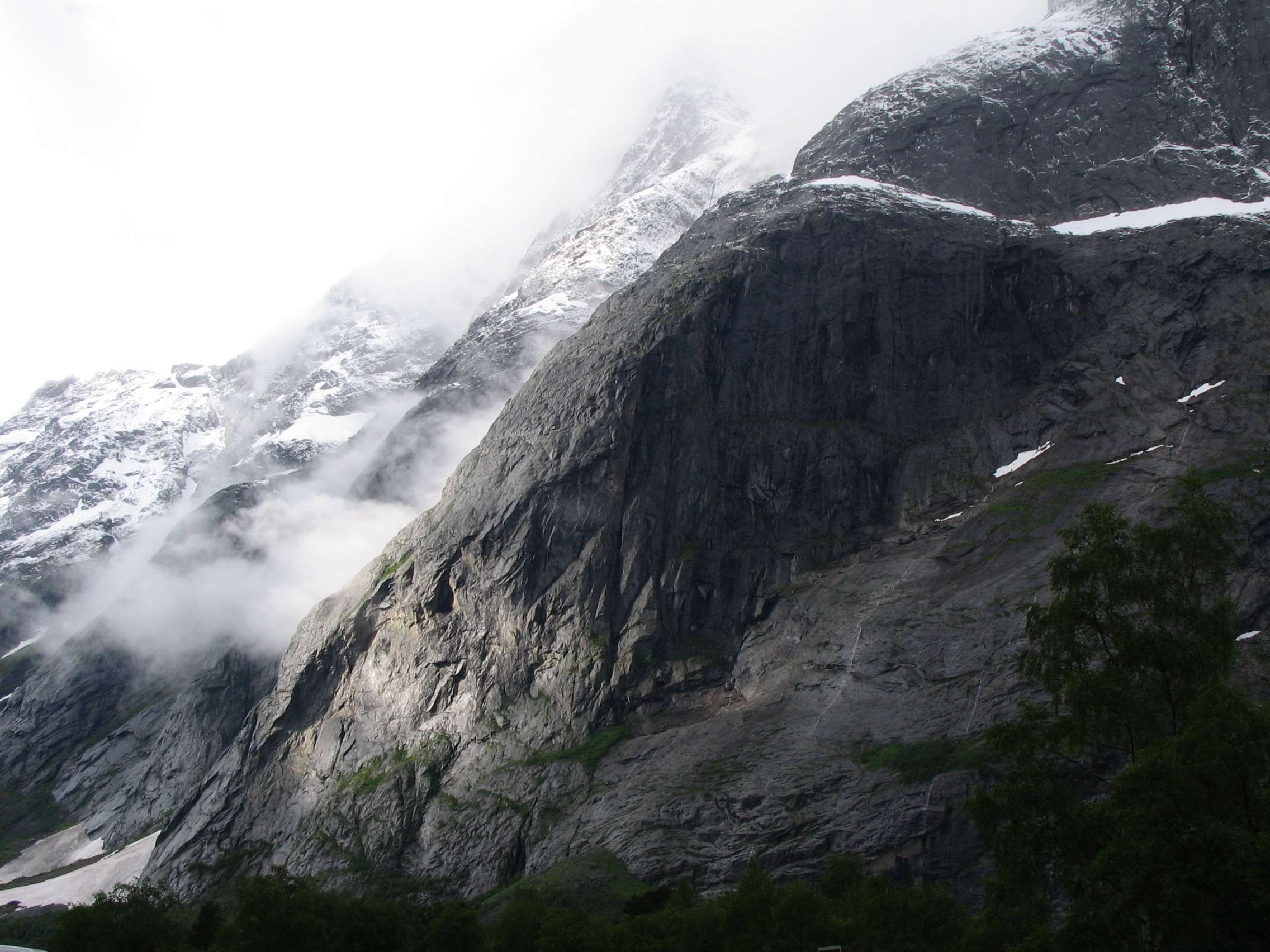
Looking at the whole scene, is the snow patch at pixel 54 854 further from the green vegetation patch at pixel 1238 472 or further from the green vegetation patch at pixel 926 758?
the green vegetation patch at pixel 1238 472

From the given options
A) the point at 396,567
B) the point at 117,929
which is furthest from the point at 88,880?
the point at 117,929

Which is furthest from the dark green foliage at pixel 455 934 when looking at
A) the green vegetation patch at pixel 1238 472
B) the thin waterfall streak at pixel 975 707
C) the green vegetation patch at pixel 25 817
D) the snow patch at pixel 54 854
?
the green vegetation patch at pixel 25 817

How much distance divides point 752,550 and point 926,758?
3220 cm

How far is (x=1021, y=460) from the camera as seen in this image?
317 feet

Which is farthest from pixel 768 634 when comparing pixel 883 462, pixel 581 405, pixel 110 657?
pixel 110 657

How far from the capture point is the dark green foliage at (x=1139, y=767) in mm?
22328

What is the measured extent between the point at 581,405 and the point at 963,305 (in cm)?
4086

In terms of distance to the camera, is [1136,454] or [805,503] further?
[805,503]

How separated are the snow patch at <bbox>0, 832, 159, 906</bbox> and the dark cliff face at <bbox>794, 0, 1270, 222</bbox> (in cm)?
12202

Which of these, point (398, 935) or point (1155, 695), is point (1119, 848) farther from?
point (398, 935)

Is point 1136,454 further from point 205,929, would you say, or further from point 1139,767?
point 205,929

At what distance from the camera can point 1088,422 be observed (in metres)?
93.5

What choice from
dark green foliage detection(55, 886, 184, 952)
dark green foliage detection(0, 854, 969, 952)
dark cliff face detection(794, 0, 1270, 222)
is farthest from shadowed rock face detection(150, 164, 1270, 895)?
dark green foliage detection(55, 886, 184, 952)

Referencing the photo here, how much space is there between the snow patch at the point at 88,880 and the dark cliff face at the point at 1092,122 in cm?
12202
